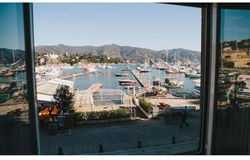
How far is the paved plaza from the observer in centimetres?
243

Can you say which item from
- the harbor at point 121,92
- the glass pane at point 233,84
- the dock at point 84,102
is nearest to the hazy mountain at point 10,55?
the glass pane at point 233,84

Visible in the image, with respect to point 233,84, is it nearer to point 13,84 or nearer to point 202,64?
point 202,64

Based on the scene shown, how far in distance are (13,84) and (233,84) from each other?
7.45 feet

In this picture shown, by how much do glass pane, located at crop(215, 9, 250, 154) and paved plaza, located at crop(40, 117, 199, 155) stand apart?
0.67 meters

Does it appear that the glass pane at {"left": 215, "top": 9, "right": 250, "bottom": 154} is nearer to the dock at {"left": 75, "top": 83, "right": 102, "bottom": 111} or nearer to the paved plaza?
the paved plaza

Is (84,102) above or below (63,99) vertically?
below

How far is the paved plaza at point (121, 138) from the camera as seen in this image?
7.98 ft

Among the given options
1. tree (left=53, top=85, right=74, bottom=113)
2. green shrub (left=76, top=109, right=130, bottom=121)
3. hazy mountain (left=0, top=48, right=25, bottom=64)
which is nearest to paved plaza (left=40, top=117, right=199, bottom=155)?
green shrub (left=76, top=109, right=130, bottom=121)

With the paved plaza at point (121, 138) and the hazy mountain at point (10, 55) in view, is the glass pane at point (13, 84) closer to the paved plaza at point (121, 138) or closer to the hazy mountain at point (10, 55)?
the hazy mountain at point (10, 55)

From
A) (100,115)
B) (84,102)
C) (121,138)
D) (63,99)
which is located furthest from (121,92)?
(121,138)

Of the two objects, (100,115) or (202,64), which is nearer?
(202,64)

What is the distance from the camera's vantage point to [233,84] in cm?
175
